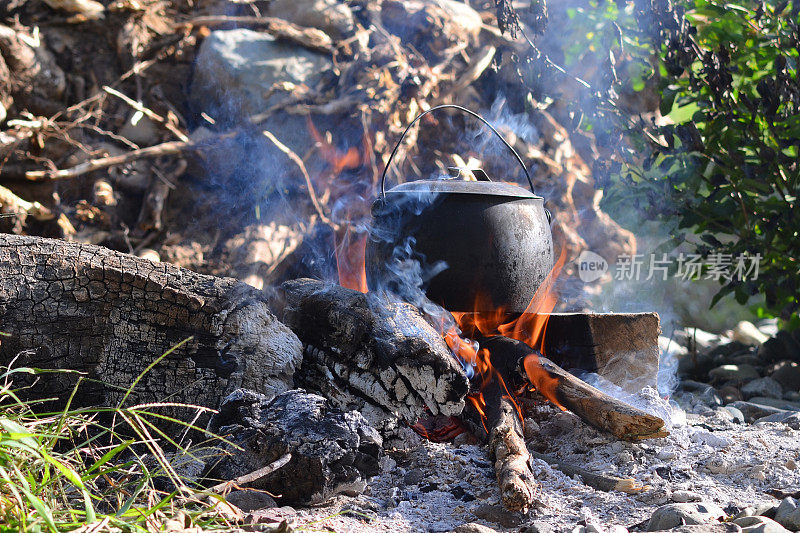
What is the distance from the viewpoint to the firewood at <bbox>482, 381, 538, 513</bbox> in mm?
1958

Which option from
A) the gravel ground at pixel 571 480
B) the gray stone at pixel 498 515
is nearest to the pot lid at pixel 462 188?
the gravel ground at pixel 571 480

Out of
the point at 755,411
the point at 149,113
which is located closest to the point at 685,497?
the point at 755,411

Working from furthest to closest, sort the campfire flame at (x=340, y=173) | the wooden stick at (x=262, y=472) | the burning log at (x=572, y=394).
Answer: the campfire flame at (x=340, y=173) → the burning log at (x=572, y=394) → the wooden stick at (x=262, y=472)

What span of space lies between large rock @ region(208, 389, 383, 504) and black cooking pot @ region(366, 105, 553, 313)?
872 mm

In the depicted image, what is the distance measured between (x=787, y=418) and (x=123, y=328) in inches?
108

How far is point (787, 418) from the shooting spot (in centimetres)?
285

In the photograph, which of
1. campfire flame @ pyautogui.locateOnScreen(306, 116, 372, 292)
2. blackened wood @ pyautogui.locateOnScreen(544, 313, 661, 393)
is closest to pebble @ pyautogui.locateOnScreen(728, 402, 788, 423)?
blackened wood @ pyautogui.locateOnScreen(544, 313, 661, 393)

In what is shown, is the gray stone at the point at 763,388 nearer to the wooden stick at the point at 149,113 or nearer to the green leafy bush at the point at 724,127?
the green leafy bush at the point at 724,127

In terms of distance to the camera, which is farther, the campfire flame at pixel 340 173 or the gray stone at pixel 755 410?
the campfire flame at pixel 340 173

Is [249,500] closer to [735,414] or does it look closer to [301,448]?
[301,448]

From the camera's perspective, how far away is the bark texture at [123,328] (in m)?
2.24

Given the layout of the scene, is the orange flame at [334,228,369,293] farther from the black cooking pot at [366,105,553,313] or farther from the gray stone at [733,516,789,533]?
the gray stone at [733,516,789,533]

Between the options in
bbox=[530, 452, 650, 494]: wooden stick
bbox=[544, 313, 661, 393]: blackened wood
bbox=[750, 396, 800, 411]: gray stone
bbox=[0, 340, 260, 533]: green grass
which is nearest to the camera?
bbox=[0, 340, 260, 533]: green grass

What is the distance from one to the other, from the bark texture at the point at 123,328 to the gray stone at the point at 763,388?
274 cm
